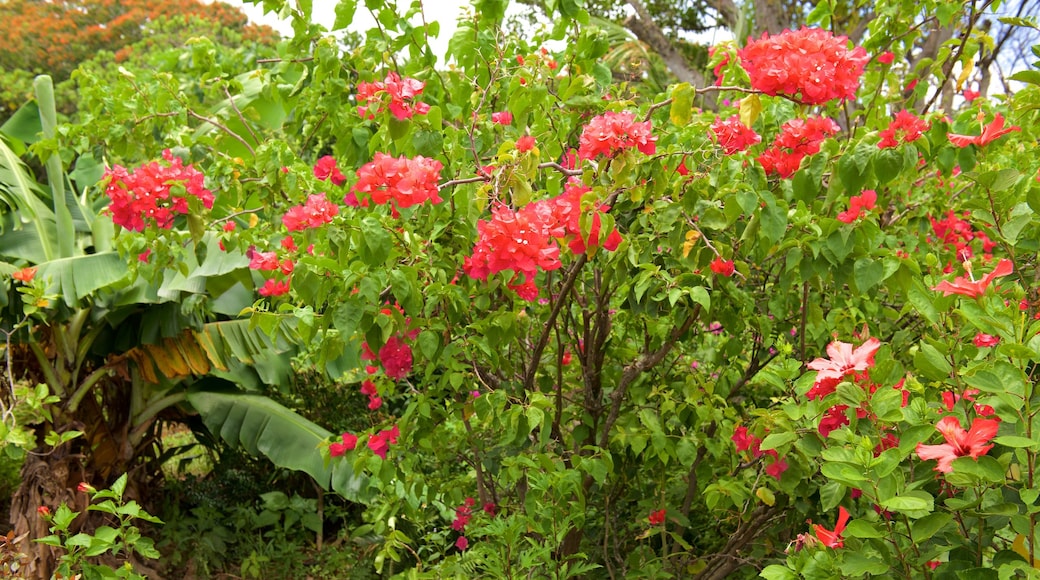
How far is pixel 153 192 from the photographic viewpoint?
262 centimetres

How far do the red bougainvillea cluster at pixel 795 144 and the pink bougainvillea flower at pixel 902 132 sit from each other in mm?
198

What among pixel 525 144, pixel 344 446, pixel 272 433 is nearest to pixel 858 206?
pixel 525 144

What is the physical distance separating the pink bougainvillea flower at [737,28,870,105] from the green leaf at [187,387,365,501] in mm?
3069

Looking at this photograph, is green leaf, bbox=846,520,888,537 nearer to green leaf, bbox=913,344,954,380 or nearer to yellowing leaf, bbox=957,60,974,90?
green leaf, bbox=913,344,954,380

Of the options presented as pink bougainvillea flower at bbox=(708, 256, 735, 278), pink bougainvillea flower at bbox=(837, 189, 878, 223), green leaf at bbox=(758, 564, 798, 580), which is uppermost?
pink bougainvillea flower at bbox=(837, 189, 878, 223)

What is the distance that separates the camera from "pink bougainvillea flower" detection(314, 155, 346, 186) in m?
2.78

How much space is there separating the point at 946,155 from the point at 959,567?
0.99 metres

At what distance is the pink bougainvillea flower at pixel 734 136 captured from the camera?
2029 mm

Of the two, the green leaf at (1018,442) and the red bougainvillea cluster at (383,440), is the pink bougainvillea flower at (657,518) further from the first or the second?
the green leaf at (1018,442)

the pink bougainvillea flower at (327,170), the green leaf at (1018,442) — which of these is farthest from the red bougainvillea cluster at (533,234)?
the pink bougainvillea flower at (327,170)

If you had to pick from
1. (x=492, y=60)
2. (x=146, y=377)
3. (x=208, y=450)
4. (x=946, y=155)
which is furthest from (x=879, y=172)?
(x=208, y=450)

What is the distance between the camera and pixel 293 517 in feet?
16.0

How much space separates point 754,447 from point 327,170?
1.65 m

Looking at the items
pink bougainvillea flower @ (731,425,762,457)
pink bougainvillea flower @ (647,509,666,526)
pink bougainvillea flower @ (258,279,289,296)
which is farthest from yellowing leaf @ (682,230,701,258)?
pink bougainvillea flower @ (258,279,289,296)
